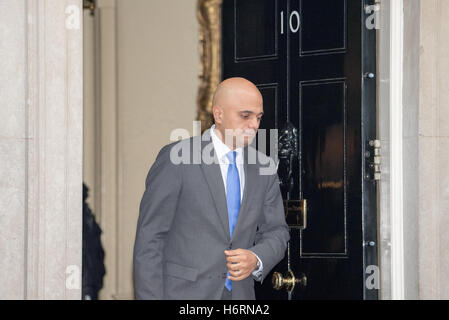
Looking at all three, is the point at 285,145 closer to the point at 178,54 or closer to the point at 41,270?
the point at 41,270

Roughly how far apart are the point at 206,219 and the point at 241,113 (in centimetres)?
55

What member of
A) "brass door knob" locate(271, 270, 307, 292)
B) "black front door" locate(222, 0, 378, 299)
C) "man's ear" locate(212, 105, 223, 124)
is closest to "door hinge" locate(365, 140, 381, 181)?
"black front door" locate(222, 0, 378, 299)

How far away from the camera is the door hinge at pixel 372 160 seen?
4840 millimetres

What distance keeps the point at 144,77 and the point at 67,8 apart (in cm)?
360

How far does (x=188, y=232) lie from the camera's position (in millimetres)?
3912

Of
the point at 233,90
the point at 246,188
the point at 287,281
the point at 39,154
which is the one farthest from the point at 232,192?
the point at 287,281

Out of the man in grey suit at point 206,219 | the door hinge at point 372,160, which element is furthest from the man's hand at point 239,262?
the door hinge at point 372,160

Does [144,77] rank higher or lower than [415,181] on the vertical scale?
higher

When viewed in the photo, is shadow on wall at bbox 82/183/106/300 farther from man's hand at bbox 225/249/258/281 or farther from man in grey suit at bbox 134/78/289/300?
man's hand at bbox 225/249/258/281

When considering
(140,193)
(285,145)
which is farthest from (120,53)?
(285,145)

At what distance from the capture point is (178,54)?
7590 millimetres

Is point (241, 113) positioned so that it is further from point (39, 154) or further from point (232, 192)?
point (39, 154)

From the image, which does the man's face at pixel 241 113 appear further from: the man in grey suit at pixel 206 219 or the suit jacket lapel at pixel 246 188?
the suit jacket lapel at pixel 246 188

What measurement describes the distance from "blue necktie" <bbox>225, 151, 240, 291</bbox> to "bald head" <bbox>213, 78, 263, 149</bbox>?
0.15 m
